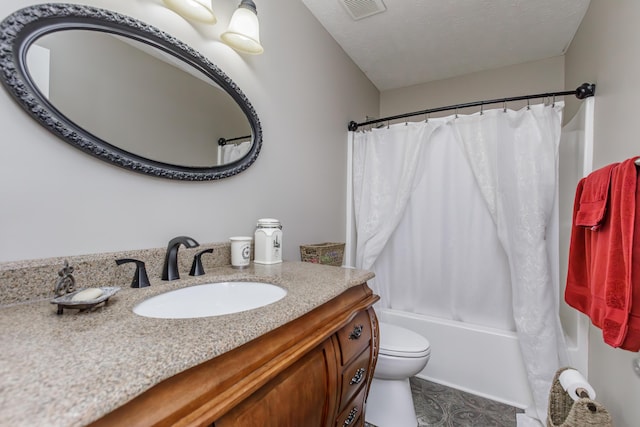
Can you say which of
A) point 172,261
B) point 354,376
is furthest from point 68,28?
point 354,376

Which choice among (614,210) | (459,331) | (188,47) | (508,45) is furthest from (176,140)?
(508,45)

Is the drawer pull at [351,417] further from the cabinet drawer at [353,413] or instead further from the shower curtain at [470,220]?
the shower curtain at [470,220]

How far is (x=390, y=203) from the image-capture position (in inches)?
85.0

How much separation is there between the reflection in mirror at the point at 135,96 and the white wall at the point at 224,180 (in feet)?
0.32

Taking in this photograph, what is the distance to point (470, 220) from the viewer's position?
77.3 inches

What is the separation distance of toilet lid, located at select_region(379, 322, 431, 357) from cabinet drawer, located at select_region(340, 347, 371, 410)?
37cm

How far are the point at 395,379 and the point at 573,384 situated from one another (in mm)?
750

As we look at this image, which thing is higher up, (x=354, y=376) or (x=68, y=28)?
(x=68, y=28)

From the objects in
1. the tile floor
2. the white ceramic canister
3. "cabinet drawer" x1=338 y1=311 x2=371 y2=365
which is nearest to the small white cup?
the white ceramic canister

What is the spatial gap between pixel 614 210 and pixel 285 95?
5.19 ft

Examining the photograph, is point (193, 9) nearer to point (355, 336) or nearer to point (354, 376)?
point (355, 336)

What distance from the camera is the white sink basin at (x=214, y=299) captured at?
2.85ft

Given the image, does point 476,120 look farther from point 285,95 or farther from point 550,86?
point 285,95

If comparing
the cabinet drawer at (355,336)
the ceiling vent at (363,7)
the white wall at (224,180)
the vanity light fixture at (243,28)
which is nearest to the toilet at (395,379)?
the cabinet drawer at (355,336)
